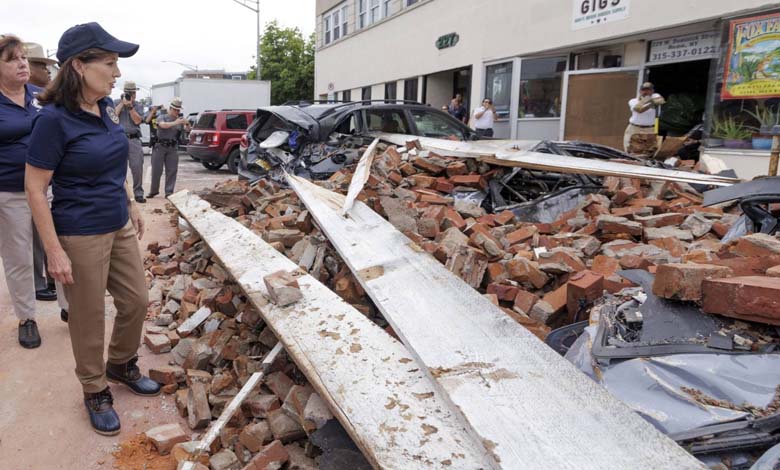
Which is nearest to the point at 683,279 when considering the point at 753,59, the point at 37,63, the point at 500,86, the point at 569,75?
the point at 37,63

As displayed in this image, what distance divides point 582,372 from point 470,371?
458mm

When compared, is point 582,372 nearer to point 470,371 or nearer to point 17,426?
point 470,371

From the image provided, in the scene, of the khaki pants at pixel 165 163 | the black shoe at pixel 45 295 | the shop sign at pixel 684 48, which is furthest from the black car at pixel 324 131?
the shop sign at pixel 684 48

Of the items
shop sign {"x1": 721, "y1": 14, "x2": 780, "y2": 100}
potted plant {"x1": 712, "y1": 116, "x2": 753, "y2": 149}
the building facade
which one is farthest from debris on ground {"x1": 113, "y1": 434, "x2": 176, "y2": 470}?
the building facade

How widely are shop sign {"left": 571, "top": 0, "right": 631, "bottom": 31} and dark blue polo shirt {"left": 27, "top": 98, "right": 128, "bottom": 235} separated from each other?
1004 centimetres

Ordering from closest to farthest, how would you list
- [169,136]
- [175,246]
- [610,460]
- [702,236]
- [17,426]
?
1. [610,460]
2. [17,426]
3. [702,236]
4. [175,246]
5. [169,136]

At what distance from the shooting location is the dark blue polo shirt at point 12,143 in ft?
11.8

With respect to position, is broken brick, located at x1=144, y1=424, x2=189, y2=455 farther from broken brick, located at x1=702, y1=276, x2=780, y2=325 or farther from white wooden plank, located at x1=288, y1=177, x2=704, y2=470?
broken brick, located at x1=702, y1=276, x2=780, y2=325

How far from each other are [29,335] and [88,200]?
1741 mm

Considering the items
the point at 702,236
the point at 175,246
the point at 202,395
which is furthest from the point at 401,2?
the point at 202,395

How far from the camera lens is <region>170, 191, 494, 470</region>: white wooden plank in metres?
1.81

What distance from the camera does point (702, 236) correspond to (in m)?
4.16

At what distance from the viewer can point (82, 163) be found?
257cm

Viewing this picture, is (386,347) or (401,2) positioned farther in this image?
(401,2)
